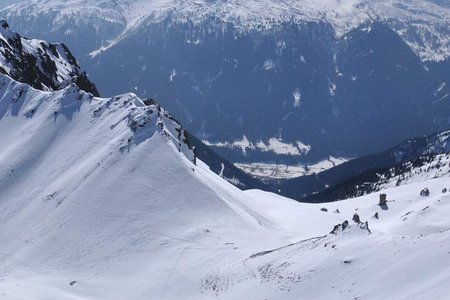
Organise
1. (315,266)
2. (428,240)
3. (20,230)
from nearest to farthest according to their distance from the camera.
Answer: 1. (428,240)
2. (315,266)
3. (20,230)

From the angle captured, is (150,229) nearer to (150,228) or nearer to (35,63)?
(150,228)

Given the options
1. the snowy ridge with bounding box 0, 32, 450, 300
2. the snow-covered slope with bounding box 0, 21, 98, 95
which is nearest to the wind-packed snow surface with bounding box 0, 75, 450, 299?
the snowy ridge with bounding box 0, 32, 450, 300

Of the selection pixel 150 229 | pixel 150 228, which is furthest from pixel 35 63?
pixel 150 229

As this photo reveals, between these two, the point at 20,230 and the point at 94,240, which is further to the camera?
the point at 20,230

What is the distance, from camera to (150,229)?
8344 cm

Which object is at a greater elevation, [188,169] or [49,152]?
[188,169]

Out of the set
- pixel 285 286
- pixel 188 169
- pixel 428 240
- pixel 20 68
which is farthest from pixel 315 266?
pixel 20 68

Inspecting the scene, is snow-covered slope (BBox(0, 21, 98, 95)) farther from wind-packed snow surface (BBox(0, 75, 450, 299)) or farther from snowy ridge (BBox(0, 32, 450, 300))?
snowy ridge (BBox(0, 32, 450, 300))

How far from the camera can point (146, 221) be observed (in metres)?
85.1

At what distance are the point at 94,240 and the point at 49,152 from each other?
33051mm

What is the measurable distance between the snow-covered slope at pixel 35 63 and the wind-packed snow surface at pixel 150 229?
54.0 ft

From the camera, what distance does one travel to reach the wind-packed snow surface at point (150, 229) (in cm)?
5825

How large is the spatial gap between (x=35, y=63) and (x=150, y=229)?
9325 centimetres

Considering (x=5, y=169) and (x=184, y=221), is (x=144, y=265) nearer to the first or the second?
(x=184, y=221)
